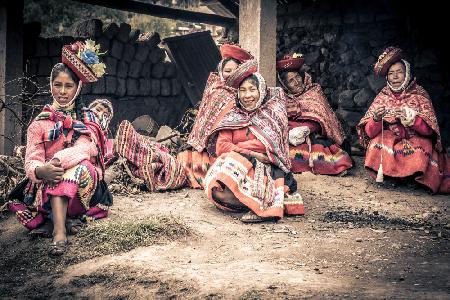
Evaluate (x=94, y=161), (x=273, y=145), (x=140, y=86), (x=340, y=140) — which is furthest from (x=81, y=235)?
(x=140, y=86)

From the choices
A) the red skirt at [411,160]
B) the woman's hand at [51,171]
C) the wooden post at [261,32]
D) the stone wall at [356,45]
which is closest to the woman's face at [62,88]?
the woman's hand at [51,171]

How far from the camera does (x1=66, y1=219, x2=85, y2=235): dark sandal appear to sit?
4266 mm

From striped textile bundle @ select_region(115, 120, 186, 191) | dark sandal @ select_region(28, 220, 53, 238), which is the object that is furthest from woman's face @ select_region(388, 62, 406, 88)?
dark sandal @ select_region(28, 220, 53, 238)

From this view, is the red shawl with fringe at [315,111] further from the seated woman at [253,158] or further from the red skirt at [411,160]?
the seated woman at [253,158]

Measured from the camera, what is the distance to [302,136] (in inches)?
272

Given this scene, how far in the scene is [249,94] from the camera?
523cm

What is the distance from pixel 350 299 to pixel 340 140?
4344 mm

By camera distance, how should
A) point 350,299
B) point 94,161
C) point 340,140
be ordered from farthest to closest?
point 340,140
point 94,161
point 350,299

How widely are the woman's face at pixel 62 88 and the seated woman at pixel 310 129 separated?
A: 3.27 metres

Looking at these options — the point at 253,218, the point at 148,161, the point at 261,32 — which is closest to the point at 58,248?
the point at 253,218

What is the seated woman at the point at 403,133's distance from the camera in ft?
20.2

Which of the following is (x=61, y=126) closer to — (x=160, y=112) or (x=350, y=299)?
(x=350, y=299)

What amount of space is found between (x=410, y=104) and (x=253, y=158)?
7.54ft

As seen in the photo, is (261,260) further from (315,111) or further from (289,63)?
(289,63)
